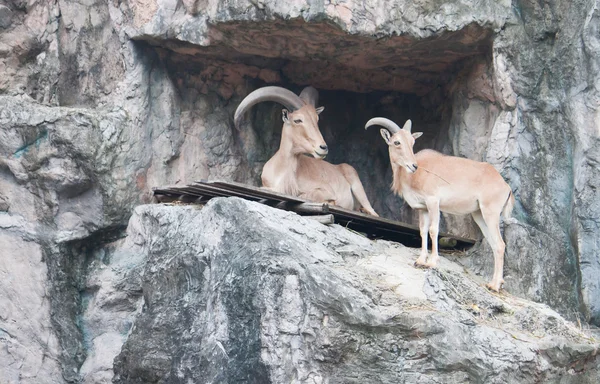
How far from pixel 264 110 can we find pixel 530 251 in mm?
4137

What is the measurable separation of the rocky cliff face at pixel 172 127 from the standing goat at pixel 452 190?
523mm

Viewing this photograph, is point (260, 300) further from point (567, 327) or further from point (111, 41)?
point (111, 41)

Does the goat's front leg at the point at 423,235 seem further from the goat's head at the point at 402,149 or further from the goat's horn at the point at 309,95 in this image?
the goat's horn at the point at 309,95

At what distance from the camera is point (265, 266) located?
8.87m

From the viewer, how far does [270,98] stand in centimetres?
1162

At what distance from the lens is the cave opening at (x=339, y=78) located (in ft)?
36.8

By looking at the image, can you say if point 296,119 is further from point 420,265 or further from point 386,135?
point 420,265

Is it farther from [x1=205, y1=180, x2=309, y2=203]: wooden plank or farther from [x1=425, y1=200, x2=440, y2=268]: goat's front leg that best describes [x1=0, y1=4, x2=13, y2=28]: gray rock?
[x1=425, y1=200, x2=440, y2=268]: goat's front leg

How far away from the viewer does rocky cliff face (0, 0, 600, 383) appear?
10.7 metres

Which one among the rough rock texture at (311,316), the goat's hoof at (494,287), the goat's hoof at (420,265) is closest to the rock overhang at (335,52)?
the rough rock texture at (311,316)

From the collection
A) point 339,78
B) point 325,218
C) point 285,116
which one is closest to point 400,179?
point 325,218

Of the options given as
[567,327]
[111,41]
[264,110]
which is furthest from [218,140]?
[567,327]

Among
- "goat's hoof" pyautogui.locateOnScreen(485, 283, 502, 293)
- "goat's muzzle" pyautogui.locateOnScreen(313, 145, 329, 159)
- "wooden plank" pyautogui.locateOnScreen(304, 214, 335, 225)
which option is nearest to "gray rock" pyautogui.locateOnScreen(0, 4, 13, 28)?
"goat's muzzle" pyautogui.locateOnScreen(313, 145, 329, 159)

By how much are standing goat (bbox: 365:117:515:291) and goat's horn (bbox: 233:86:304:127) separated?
147cm
